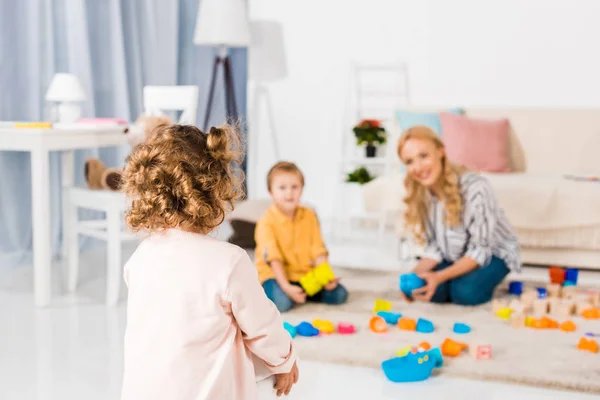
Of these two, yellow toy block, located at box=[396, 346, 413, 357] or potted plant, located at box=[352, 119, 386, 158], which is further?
potted plant, located at box=[352, 119, 386, 158]

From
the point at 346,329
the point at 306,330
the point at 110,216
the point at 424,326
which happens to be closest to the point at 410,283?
the point at 424,326

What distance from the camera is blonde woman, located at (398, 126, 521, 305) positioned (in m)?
3.09

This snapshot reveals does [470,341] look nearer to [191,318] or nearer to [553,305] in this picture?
[553,305]

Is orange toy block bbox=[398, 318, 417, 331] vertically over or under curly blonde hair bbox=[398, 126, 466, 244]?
under

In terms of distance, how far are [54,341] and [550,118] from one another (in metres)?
3.06

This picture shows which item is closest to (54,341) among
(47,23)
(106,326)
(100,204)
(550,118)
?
(106,326)

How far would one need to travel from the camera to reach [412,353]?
239 cm

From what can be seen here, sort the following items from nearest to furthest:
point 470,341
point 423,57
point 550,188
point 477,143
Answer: point 470,341 < point 550,188 < point 477,143 < point 423,57

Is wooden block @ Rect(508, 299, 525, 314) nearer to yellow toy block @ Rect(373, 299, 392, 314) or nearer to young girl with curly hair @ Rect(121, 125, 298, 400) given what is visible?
yellow toy block @ Rect(373, 299, 392, 314)

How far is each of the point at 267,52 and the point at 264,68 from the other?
112 millimetres

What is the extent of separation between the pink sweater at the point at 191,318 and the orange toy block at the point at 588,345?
149cm

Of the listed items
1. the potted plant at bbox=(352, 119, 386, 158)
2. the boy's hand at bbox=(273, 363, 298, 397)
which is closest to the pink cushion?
the potted plant at bbox=(352, 119, 386, 158)

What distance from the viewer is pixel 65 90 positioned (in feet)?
11.4

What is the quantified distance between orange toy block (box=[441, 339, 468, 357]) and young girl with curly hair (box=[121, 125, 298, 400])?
1195 mm
